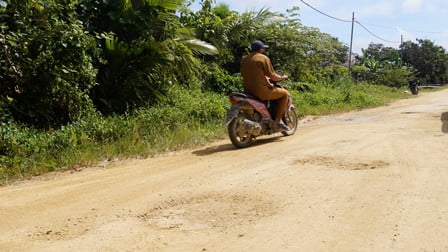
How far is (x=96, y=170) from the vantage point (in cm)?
618

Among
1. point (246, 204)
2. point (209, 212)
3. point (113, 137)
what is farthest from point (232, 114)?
point (209, 212)

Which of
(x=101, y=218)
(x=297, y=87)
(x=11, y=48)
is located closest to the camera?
(x=101, y=218)

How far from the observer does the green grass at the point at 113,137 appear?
627 centimetres

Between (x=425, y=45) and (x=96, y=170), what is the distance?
49761 mm

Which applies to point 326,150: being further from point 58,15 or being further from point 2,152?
point 58,15

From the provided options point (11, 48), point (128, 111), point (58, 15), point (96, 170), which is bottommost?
point (96, 170)

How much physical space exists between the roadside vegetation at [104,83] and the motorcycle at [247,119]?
88cm

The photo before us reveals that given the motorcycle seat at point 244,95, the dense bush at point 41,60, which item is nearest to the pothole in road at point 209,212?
the motorcycle seat at point 244,95

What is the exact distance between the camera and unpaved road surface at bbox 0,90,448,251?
3361 mm

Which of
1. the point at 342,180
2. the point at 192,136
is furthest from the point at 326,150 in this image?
the point at 192,136

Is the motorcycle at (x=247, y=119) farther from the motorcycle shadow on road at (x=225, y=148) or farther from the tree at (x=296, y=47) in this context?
the tree at (x=296, y=47)

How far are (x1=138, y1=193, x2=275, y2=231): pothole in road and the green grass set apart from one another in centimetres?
263

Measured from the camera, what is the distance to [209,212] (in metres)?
4.02

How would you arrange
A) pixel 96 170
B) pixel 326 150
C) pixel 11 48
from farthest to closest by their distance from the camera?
pixel 11 48
pixel 326 150
pixel 96 170
